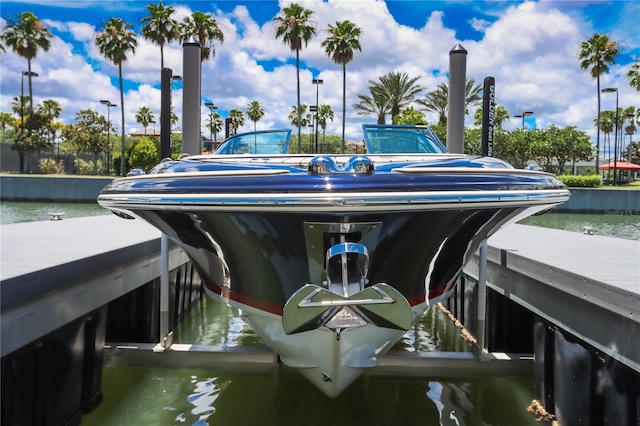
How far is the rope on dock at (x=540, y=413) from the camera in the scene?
4211 millimetres

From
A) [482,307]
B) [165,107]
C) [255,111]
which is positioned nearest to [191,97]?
[165,107]

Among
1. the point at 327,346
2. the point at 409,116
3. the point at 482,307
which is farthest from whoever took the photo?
the point at 409,116

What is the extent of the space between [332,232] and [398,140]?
1988 millimetres

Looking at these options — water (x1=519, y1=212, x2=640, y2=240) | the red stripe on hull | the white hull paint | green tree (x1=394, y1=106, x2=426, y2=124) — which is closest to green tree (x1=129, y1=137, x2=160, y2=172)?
green tree (x1=394, y1=106, x2=426, y2=124)

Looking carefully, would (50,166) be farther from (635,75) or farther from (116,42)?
(635,75)

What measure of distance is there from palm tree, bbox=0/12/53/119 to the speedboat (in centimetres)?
4151

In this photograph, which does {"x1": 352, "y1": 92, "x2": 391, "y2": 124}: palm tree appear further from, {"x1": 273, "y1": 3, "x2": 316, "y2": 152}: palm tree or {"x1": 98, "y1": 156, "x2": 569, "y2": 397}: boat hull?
{"x1": 98, "y1": 156, "x2": 569, "y2": 397}: boat hull

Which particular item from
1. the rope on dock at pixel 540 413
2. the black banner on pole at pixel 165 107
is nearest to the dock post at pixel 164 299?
the black banner on pole at pixel 165 107

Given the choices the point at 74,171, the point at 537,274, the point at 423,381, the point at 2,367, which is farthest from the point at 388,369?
the point at 74,171

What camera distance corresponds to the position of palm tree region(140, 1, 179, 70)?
31922 millimetres

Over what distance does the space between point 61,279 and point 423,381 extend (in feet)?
11.4

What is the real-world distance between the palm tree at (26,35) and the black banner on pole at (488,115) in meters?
41.4

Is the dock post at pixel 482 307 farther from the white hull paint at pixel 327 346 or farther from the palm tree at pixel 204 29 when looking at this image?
the palm tree at pixel 204 29

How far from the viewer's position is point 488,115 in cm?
539
